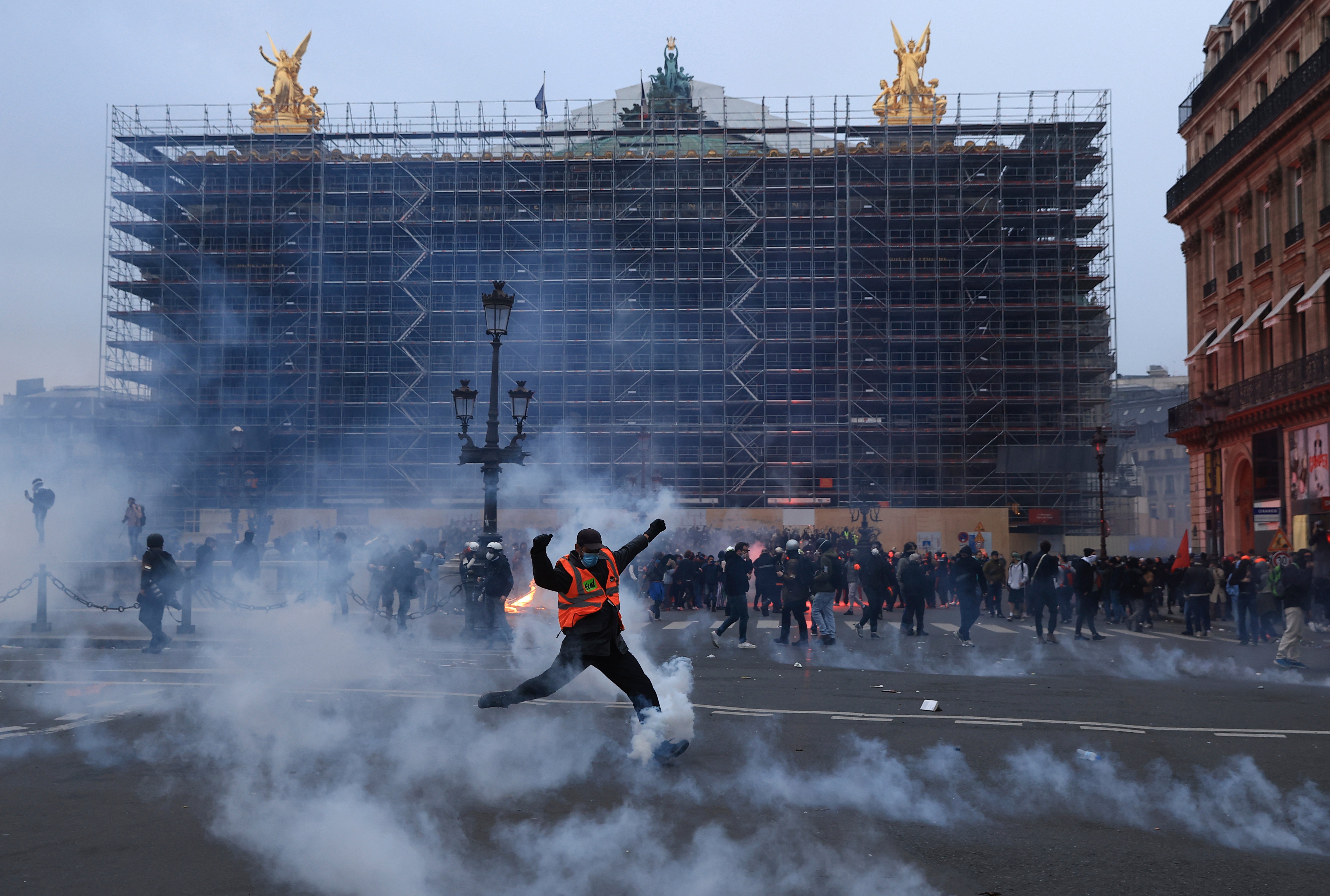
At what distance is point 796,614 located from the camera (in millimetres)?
16406

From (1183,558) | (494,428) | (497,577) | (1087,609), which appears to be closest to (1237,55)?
(1183,558)

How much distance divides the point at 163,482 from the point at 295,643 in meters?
29.6

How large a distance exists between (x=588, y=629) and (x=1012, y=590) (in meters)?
19.1

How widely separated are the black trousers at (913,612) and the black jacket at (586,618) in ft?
39.0

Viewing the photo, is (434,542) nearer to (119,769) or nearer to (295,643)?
(295,643)

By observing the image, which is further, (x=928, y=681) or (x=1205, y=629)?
(x=1205, y=629)

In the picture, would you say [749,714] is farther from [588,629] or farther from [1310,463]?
[1310,463]

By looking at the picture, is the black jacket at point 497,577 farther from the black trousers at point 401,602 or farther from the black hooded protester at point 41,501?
the black hooded protester at point 41,501

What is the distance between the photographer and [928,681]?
39.4 ft

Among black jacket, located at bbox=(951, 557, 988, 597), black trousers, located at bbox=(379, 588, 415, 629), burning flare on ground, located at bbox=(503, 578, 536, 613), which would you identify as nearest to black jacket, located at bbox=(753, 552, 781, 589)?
black jacket, located at bbox=(951, 557, 988, 597)

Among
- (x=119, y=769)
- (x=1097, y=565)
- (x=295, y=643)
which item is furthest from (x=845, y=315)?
(x=119, y=769)

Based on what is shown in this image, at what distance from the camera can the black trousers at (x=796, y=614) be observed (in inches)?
635

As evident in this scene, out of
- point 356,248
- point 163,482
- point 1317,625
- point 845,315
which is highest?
point 356,248

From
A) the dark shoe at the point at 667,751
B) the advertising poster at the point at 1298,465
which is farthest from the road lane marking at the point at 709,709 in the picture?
the advertising poster at the point at 1298,465
